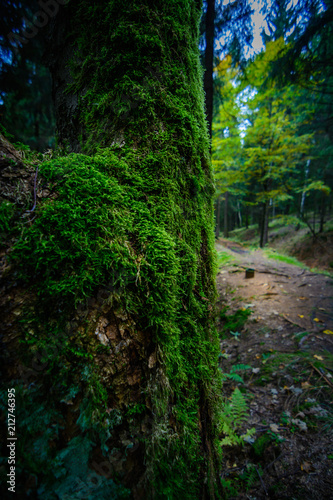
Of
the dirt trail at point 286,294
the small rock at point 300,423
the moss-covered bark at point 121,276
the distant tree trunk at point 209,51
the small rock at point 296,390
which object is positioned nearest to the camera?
the moss-covered bark at point 121,276

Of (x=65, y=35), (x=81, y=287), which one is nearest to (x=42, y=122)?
(x=65, y=35)

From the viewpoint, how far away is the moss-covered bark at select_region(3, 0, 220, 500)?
82cm

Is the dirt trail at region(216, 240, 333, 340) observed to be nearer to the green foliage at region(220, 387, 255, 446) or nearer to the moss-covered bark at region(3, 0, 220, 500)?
the green foliage at region(220, 387, 255, 446)

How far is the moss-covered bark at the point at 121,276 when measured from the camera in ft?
2.70

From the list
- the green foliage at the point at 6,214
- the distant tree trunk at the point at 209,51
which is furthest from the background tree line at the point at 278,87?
the green foliage at the point at 6,214

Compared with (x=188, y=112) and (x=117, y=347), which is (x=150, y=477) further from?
(x=188, y=112)

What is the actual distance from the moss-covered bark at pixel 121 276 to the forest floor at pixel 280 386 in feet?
5.57

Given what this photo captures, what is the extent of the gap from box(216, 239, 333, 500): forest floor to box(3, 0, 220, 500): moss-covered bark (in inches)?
66.8

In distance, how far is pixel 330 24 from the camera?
5484mm

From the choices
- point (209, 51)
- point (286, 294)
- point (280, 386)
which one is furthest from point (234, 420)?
point (209, 51)

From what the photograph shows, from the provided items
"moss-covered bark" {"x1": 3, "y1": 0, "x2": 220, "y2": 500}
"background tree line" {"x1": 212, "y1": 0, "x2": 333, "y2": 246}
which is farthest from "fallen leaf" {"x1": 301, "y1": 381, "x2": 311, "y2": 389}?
"background tree line" {"x1": 212, "y1": 0, "x2": 333, "y2": 246}

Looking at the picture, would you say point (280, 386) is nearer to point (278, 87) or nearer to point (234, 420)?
point (234, 420)

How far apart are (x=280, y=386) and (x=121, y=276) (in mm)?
3719

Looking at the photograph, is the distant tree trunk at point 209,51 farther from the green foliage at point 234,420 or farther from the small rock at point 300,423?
the small rock at point 300,423
